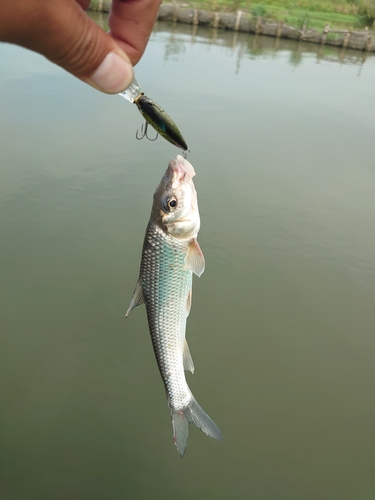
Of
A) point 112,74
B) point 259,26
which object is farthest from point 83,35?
point 259,26

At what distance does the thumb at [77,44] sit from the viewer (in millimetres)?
1009

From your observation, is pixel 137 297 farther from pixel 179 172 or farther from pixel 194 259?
pixel 179 172

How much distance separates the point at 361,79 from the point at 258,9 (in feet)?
30.2

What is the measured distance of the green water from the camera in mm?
2678

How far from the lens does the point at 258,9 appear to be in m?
18.5

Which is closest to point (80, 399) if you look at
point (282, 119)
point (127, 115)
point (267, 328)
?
point (267, 328)

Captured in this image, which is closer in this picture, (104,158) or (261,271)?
(261,271)

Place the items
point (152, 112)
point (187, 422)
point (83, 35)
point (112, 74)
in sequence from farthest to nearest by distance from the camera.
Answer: point (187, 422) → point (152, 112) → point (112, 74) → point (83, 35)

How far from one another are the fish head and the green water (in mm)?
1757

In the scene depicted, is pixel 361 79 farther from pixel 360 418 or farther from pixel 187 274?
pixel 187 274

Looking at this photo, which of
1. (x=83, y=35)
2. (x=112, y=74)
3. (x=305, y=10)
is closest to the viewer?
(x=83, y=35)

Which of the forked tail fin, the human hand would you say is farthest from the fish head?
the forked tail fin

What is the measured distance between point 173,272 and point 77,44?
34.3 inches

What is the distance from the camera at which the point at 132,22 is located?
1270 millimetres
